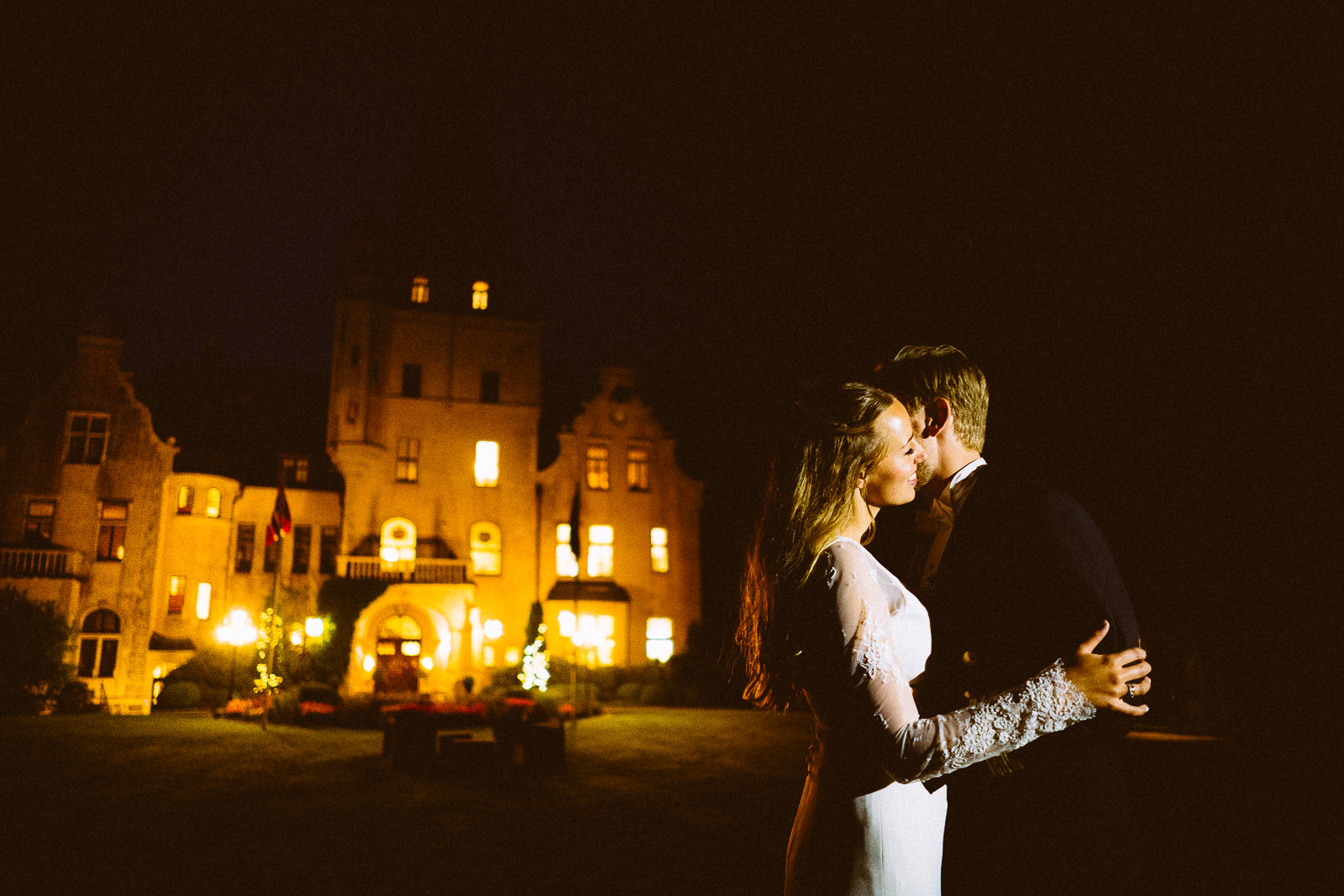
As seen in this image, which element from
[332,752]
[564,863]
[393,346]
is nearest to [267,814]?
[564,863]

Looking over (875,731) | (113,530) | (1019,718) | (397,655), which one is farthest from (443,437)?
(1019,718)

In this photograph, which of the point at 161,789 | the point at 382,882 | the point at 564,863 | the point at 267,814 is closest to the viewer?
the point at 382,882

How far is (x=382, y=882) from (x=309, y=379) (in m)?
35.3

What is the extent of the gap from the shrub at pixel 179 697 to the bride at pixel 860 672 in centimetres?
2908

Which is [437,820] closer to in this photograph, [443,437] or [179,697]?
[179,697]

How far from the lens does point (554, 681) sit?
2967 centimetres

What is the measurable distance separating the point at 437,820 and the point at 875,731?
857cm

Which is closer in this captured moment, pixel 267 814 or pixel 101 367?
pixel 267 814

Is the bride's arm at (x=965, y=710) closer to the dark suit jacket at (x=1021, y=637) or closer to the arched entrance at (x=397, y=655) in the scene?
the dark suit jacket at (x=1021, y=637)

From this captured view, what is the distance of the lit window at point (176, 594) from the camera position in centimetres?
3033

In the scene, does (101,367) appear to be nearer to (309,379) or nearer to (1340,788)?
(309,379)

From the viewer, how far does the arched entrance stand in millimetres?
30125

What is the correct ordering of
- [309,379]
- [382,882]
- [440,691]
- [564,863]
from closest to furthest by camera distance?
[382,882] → [564,863] → [440,691] → [309,379]

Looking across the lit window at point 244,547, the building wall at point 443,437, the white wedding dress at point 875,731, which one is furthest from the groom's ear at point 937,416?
the lit window at point 244,547
